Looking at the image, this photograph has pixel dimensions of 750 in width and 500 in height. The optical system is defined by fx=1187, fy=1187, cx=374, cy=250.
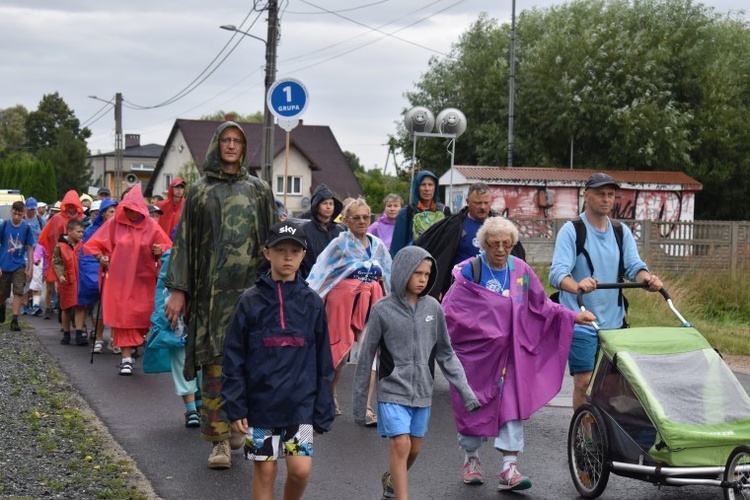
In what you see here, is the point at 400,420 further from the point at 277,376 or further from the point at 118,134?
the point at 118,134

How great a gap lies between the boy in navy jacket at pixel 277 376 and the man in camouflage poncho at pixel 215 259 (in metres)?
1.81

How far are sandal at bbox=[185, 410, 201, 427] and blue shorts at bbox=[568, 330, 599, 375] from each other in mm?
3216

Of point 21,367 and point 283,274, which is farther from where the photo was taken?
point 21,367

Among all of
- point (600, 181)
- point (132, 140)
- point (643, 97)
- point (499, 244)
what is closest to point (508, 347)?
point (499, 244)

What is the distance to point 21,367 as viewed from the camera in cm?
1255

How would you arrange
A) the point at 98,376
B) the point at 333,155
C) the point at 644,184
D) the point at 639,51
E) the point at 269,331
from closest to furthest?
the point at 269,331, the point at 98,376, the point at 644,184, the point at 639,51, the point at 333,155

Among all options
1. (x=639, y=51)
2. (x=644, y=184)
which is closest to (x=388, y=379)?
(x=644, y=184)

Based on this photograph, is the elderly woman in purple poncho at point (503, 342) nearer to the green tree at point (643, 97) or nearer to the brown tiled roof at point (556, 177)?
the brown tiled roof at point (556, 177)

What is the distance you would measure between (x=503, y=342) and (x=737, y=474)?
69.9 inches

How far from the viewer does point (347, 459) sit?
827 centimetres

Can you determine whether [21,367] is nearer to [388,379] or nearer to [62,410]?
[62,410]

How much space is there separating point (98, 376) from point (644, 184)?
97.2 ft

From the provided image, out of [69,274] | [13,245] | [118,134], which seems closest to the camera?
[69,274]

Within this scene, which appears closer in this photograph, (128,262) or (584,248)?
(584,248)
